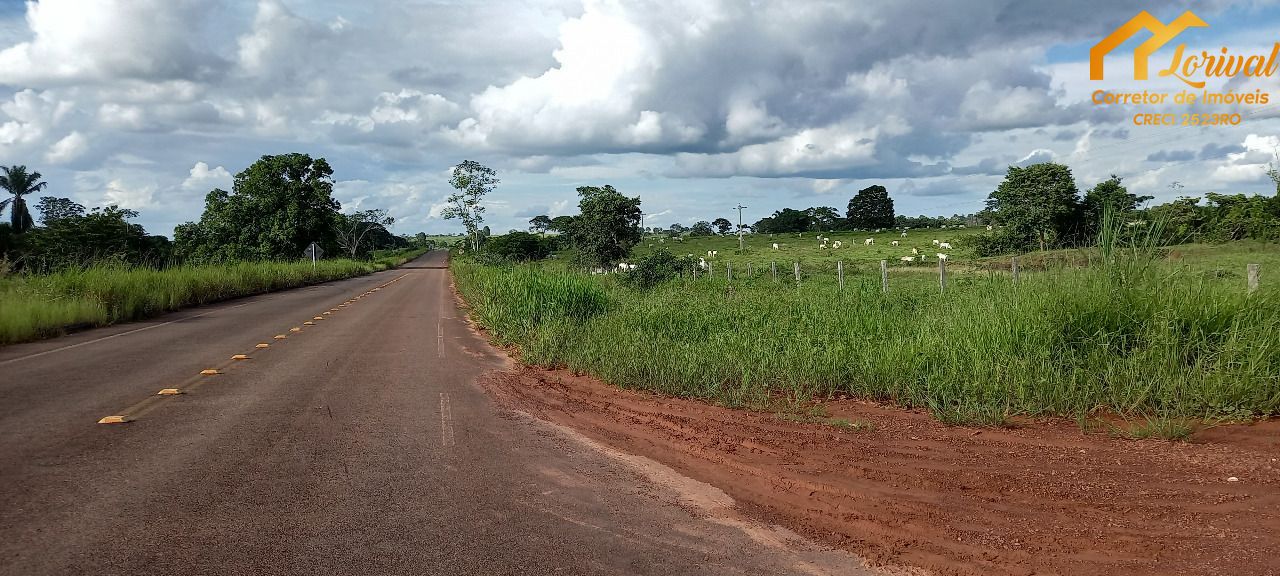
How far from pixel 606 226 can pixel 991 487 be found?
30.8 m

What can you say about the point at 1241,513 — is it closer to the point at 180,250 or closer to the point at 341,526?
the point at 341,526

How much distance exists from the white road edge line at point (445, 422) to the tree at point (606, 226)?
26.5 metres

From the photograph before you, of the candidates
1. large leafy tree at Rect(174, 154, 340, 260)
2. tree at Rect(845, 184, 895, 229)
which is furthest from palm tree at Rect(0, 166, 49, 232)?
tree at Rect(845, 184, 895, 229)

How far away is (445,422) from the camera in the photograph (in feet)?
26.8

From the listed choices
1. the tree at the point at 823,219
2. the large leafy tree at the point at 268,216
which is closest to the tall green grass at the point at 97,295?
the large leafy tree at the point at 268,216

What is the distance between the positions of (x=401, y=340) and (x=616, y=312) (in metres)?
4.62

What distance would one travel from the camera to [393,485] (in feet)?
19.4

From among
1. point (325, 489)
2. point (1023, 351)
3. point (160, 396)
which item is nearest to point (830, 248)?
point (1023, 351)

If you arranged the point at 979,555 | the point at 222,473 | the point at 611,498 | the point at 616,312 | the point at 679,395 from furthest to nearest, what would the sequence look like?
the point at 616,312, the point at 679,395, the point at 222,473, the point at 611,498, the point at 979,555

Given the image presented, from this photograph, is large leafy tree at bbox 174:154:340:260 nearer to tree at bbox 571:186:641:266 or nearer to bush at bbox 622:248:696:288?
tree at bbox 571:186:641:266

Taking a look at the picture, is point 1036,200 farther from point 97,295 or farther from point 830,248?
point 97,295

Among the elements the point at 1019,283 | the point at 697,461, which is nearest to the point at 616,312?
the point at 1019,283

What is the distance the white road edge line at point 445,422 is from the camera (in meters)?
7.42

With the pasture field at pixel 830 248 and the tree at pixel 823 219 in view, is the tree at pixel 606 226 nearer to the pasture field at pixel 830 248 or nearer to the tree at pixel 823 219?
the pasture field at pixel 830 248
